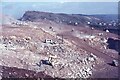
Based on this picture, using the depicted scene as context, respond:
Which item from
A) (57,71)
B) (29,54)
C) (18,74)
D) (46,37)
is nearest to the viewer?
(18,74)

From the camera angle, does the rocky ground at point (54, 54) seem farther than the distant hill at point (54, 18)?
No

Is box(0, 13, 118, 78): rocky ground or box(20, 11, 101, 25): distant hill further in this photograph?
box(20, 11, 101, 25): distant hill

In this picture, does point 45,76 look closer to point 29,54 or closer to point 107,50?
point 29,54

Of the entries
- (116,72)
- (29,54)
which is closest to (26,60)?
(29,54)

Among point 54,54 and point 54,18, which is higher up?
point 54,54

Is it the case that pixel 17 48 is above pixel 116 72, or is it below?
above

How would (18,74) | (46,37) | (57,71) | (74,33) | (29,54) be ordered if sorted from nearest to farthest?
(18,74)
(57,71)
(29,54)
(46,37)
(74,33)

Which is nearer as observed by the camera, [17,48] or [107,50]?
[17,48]

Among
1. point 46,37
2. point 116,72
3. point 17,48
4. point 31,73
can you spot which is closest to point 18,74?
point 31,73

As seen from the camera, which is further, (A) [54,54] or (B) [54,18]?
(B) [54,18]
